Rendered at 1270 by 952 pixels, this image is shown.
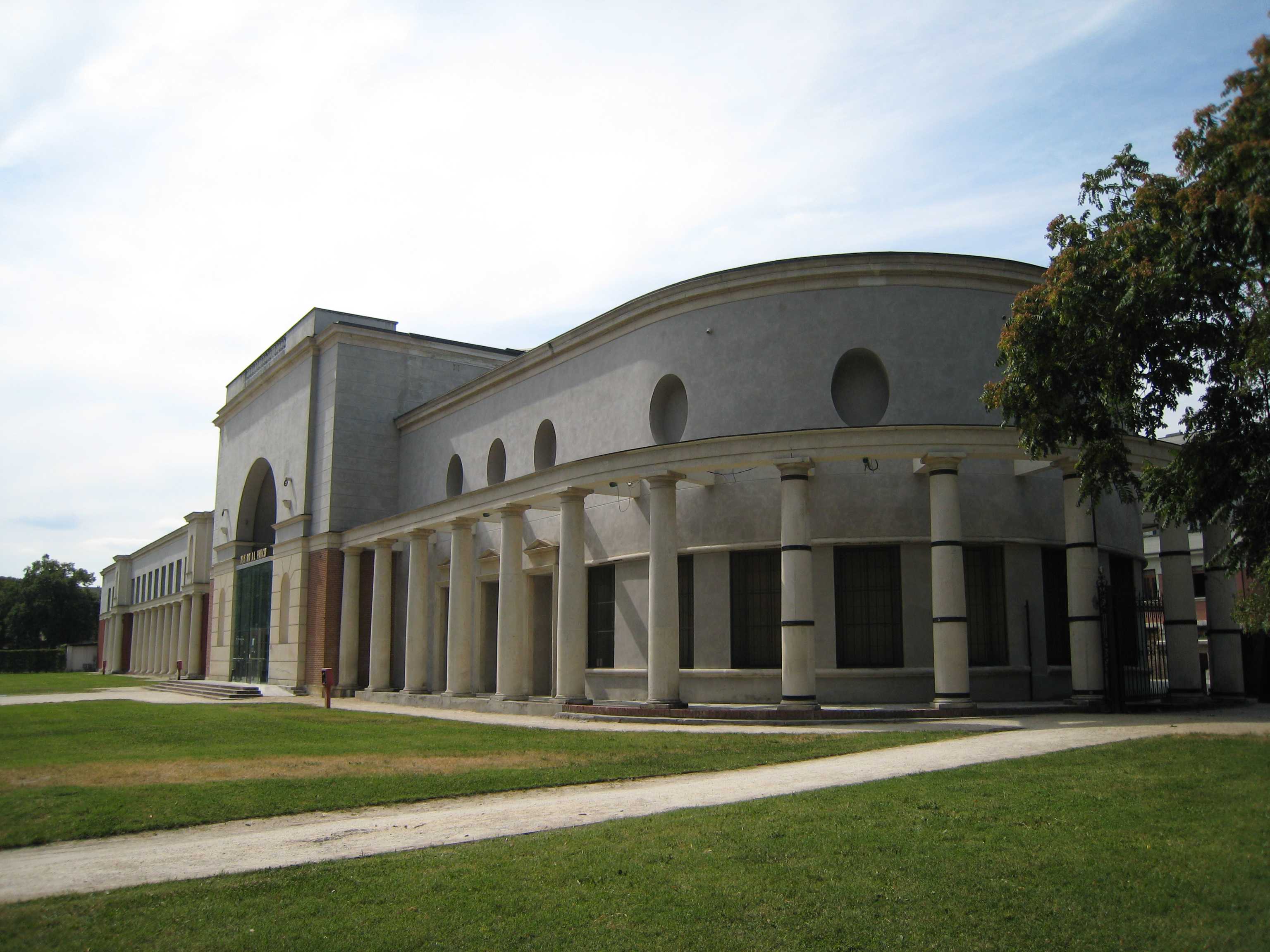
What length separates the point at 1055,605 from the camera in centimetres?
2552

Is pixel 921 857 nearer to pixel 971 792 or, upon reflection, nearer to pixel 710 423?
pixel 971 792

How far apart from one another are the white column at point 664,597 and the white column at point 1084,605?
27.5 feet

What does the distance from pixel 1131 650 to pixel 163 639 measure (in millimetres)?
74287

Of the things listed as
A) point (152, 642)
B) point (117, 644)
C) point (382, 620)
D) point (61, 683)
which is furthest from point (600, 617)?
point (117, 644)

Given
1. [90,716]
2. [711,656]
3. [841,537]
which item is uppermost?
[841,537]

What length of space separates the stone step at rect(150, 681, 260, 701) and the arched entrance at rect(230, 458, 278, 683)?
134 cm

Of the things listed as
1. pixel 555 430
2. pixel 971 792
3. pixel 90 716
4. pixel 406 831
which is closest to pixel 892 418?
pixel 555 430

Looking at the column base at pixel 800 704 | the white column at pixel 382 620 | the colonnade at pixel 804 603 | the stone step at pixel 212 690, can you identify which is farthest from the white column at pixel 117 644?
the column base at pixel 800 704

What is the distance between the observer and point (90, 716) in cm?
2823

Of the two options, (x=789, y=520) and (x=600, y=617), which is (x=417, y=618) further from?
(x=789, y=520)

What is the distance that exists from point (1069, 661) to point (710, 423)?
10541 mm

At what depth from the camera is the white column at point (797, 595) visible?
21.8 metres

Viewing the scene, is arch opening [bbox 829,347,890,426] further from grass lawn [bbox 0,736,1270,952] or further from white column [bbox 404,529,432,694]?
grass lawn [bbox 0,736,1270,952]

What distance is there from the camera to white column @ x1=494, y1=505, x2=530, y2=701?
94.0 ft
